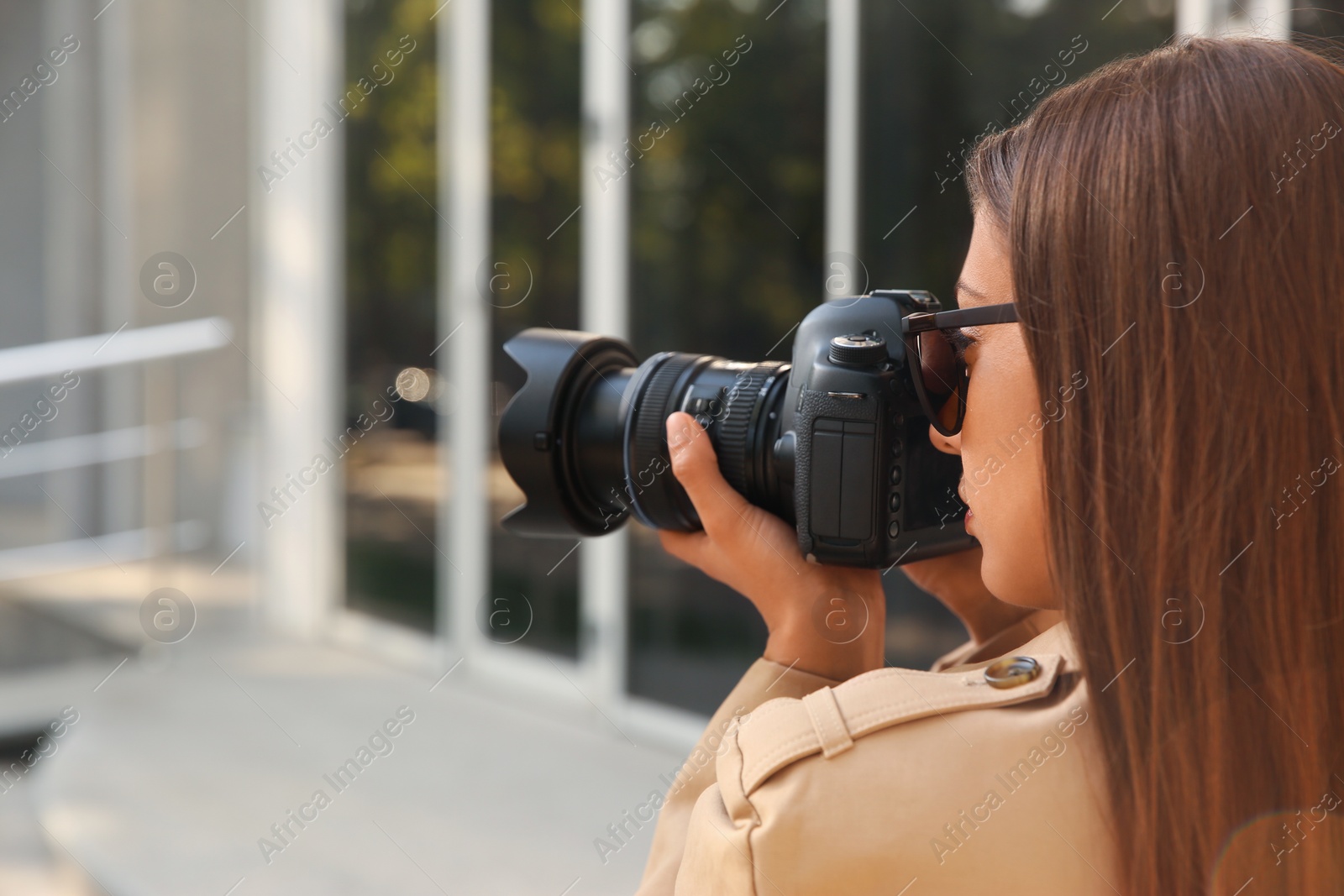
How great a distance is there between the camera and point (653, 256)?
2.77 metres

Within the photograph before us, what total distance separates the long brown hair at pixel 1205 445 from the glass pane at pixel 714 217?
1762 mm

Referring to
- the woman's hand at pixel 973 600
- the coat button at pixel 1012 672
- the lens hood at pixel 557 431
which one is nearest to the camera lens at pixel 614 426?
the lens hood at pixel 557 431

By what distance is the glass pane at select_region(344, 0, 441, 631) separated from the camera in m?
3.49

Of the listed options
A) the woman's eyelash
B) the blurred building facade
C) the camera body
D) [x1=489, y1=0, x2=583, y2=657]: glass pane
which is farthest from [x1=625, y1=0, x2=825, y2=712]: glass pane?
the woman's eyelash

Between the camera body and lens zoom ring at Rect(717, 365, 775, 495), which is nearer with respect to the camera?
the camera body

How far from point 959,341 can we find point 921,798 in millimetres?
285

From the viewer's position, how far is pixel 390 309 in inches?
142

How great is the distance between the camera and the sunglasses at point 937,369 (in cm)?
75

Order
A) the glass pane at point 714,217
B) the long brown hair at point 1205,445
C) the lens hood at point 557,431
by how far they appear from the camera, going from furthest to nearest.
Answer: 1. the glass pane at point 714,217
2. the lens hood at point 557,431
3. the long brown hair at point 1205,445

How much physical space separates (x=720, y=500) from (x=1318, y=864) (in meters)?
0.47

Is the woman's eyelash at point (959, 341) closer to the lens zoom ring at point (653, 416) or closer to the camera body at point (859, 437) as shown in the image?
the camera body at point (859, 437)

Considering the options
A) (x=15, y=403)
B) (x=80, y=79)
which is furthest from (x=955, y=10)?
(x=15, y=403)

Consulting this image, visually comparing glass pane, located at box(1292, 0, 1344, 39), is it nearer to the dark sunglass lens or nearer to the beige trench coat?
the dark sunglass lens

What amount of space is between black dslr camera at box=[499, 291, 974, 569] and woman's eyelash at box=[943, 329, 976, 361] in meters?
0.06
